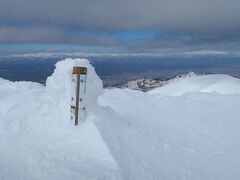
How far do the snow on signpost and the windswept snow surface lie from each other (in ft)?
0.65

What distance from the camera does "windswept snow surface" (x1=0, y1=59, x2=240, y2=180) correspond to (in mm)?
7633

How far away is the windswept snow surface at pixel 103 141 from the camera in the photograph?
763 centimetres

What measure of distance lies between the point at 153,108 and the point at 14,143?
20.6 ft

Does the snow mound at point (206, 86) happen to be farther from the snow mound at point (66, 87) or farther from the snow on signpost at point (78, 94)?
the snow on signpost at point (78, 94)

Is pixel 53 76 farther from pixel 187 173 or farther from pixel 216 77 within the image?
pixel 216 77

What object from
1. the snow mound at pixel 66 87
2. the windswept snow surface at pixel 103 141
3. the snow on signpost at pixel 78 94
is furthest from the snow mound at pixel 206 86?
the snow on signpost at pixel 78 94

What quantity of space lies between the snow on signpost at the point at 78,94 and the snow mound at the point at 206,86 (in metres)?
11.8

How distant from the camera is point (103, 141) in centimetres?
834

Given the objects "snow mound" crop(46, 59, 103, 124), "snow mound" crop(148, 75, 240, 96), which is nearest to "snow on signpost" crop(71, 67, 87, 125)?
"snow mound" crop(46, 59, 103, 124)

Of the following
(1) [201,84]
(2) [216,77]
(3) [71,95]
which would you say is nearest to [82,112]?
(3) [71,95]

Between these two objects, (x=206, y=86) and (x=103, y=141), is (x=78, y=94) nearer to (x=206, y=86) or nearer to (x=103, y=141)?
(x=103, y=141)

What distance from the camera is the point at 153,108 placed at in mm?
13664

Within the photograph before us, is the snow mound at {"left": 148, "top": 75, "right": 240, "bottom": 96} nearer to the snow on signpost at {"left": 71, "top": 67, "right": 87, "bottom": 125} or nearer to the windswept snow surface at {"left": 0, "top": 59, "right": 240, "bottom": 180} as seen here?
the windswept snow surface at {"left": 0, "top": 59, "right": 240, "bottom": 180}

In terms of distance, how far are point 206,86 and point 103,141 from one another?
14854 millimetres
